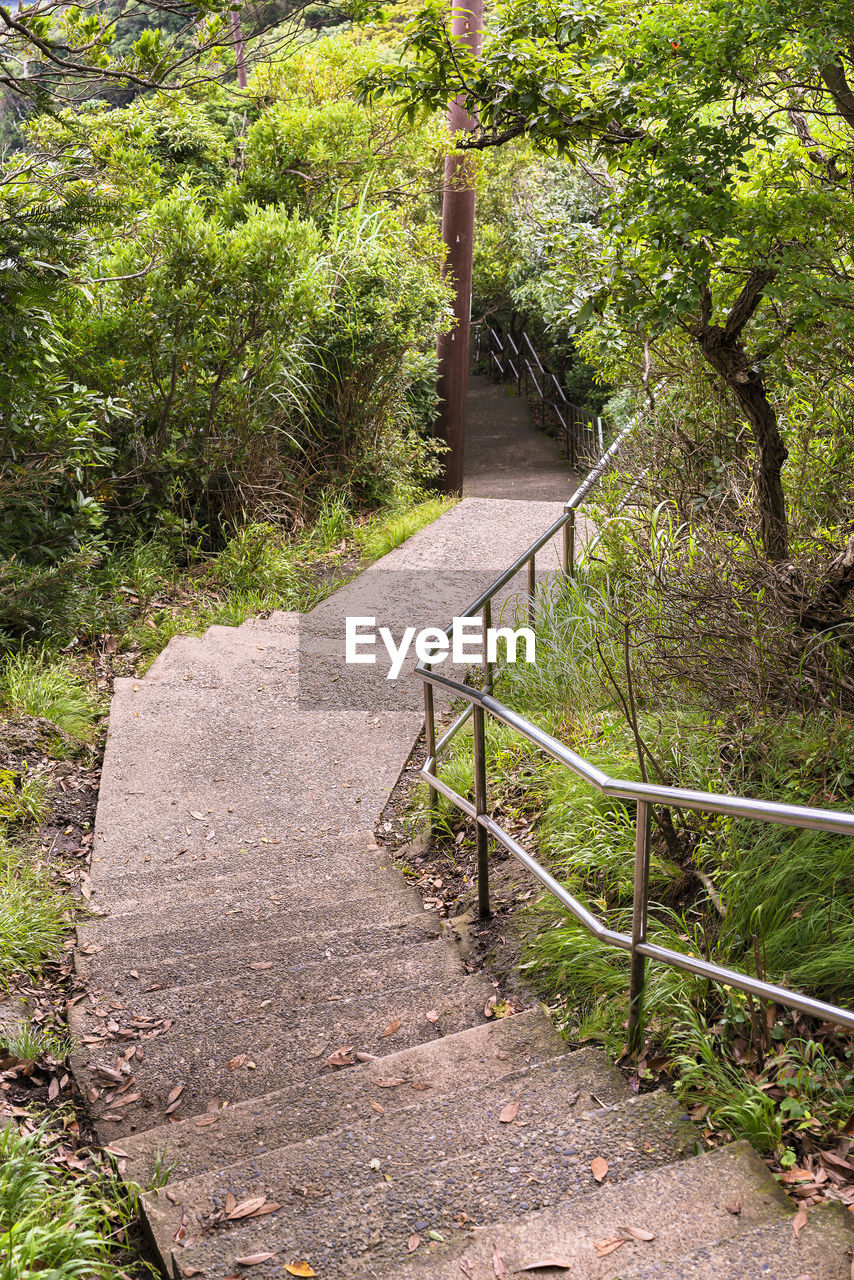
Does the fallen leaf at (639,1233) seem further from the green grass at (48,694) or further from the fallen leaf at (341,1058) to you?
the green grass at (48,694)

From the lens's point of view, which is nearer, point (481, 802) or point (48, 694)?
point (481, 802)

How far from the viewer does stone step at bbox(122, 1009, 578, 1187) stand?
258cm

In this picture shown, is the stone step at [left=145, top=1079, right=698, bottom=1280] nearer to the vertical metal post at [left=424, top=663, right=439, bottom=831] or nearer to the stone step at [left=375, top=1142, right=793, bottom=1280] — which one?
the stone step at [left=375, top=1142, right=793, bottom=1280]

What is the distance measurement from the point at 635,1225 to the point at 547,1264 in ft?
0.63

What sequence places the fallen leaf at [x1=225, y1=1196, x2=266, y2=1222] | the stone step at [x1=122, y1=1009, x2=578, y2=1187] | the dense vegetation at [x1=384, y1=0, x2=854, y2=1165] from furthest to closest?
the dense vegetation at [x1=384, y1=0, x2=854, y2=1165], the stone step at [x1=122, y1=1009, x2=578, y2=1187], the fallen leaf at [x1=225, y1=1196, x2=266, y2=1222]

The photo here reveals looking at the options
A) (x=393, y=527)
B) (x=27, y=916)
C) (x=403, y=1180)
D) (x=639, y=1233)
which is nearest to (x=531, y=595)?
(x=393, y=527)

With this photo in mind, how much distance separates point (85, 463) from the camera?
20.3ft

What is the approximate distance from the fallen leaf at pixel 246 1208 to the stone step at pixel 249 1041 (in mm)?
712

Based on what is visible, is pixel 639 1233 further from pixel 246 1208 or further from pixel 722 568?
pixel 722 568

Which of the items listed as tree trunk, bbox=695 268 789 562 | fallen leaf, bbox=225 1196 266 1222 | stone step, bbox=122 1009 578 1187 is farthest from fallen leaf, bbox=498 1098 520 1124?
tree trunk, bbox=695 268 789 562

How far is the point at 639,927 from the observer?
2549mm

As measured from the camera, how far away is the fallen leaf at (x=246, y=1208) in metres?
2.22

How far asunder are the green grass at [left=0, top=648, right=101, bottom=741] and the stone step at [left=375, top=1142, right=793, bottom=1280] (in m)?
3.88

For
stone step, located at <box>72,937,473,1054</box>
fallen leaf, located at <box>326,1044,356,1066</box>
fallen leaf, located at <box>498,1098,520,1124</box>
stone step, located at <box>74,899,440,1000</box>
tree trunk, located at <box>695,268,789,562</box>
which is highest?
tree trunk, located at <box>695,268,789,562</box>
